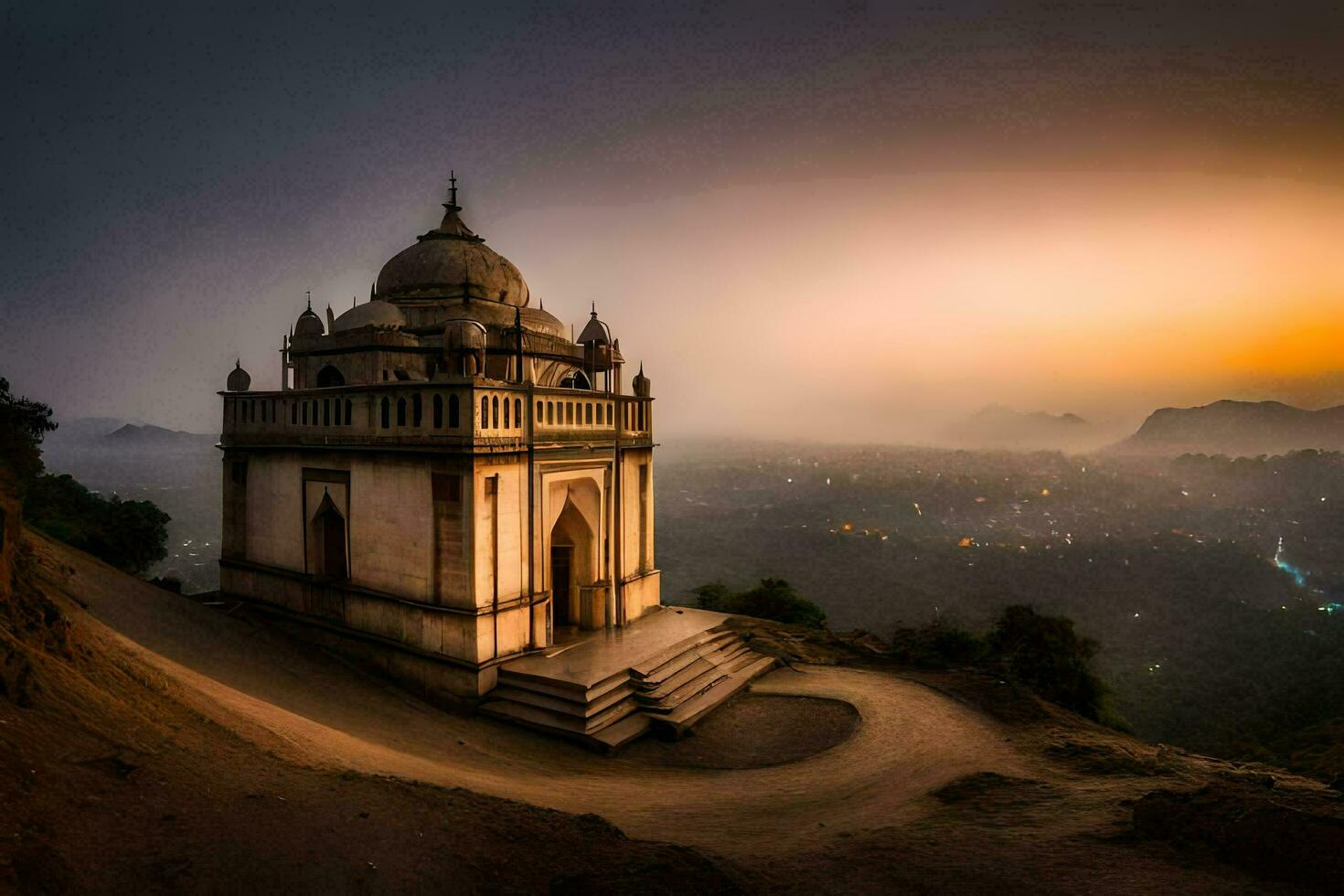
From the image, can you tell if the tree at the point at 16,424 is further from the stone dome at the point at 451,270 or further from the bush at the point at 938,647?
the bush at the point at 938,647

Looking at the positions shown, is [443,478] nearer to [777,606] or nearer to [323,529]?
[323,529]

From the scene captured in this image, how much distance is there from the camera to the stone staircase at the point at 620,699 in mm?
12898

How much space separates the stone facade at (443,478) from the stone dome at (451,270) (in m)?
0.06

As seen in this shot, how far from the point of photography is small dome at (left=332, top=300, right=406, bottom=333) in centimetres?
1770

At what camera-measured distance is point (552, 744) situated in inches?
498

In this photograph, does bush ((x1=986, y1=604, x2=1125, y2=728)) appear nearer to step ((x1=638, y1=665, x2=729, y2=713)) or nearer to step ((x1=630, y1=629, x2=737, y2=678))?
step ((x1=630, y1=629, x2=737, y2=678))

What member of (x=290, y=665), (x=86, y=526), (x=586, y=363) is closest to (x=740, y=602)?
(x=586, y=363)

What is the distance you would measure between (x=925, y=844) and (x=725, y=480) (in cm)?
15960

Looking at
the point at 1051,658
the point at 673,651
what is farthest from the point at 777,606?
the point at 673,651

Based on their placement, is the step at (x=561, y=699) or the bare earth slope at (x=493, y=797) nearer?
the bare earth slope at (x=493, y=797)

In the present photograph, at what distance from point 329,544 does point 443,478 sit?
542 centimetres

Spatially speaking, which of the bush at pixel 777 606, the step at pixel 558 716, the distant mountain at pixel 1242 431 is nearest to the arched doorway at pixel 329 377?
the step at pixel 558 716

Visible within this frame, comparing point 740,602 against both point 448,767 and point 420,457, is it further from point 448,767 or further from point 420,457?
point 448,767

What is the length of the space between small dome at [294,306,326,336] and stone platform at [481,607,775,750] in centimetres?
1169
